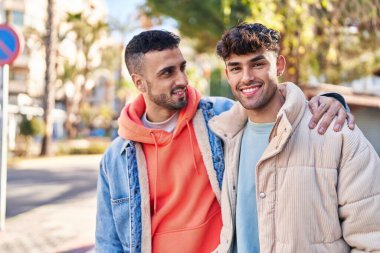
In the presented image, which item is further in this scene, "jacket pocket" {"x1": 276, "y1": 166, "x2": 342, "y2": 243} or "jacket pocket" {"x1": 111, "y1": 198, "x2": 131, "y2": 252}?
"jacket pocket" {"x1": 111, "y1": 198, "x2": 131, "y2": 252}

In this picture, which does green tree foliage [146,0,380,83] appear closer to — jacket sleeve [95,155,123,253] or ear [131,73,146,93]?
ear [131,73,146,93]

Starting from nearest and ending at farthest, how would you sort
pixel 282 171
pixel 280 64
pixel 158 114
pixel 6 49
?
pixel 282 171, pixel 280 64, pixel 158 114, pixel 6 49

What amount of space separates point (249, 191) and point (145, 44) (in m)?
1.07

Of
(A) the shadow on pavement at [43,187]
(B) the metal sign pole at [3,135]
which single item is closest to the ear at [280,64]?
(B) the metal sign pole at [3,135]

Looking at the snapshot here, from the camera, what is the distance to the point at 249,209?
86.3 inches

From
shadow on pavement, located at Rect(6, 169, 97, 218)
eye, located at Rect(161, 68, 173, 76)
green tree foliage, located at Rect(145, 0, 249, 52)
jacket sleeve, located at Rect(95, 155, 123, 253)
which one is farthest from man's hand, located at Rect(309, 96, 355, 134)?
green tree foliage, located at Rect(145, 0, 249, 52)

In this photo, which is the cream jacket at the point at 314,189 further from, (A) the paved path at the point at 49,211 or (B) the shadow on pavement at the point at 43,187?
(B) the shadow on pavement at the point at 43,187

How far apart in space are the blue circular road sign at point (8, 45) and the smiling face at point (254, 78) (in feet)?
18.4

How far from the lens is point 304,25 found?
23.9ft

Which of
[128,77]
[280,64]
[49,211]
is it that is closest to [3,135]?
[49,211]

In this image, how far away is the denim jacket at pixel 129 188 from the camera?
2557 millimetres

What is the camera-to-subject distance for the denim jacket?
2.56 m

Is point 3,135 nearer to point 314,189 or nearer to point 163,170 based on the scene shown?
point 163,170

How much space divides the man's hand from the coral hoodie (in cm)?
71
